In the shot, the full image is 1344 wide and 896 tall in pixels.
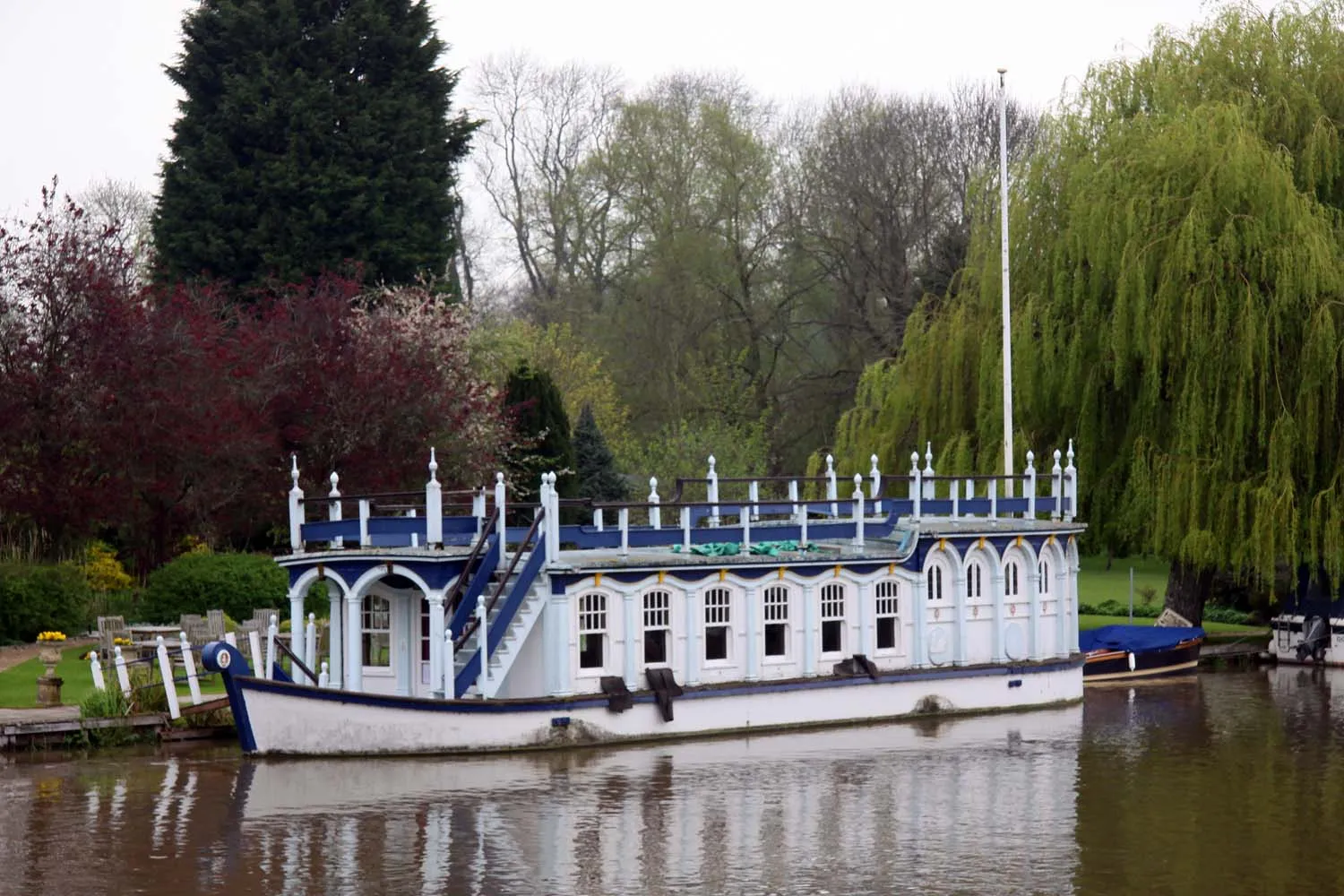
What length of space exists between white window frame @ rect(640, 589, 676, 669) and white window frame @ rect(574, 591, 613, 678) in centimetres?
→ 54

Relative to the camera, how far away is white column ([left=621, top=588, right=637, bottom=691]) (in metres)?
27.8

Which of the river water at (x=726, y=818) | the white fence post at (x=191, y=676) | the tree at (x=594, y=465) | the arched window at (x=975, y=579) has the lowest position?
the river water at (x=726, y=818)

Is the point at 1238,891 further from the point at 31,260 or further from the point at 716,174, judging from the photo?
the point at 716,174

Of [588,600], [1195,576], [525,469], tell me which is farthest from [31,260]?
[1195,576]

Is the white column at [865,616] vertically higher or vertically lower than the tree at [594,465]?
lower

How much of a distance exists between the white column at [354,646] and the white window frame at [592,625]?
10.3 feet

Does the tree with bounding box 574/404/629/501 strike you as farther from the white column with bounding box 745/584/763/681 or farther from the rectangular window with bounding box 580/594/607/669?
the rectangular window with bounding box 580/594/607/669

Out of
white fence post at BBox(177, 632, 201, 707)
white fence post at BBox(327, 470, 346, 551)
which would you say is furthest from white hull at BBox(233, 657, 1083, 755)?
white fence post at BBox(327, 470, 346, 551)

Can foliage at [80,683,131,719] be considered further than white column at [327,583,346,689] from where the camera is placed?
No

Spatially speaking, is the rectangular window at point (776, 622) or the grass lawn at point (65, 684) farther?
the rectangular window at point (776, 622)

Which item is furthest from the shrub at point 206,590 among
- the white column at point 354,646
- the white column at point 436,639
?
the white column at point 436,639

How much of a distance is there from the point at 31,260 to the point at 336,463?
7.59 meters

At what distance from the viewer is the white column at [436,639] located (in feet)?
86.1

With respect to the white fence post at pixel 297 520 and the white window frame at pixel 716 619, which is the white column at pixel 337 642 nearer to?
the white fence post at pixel 297 520
